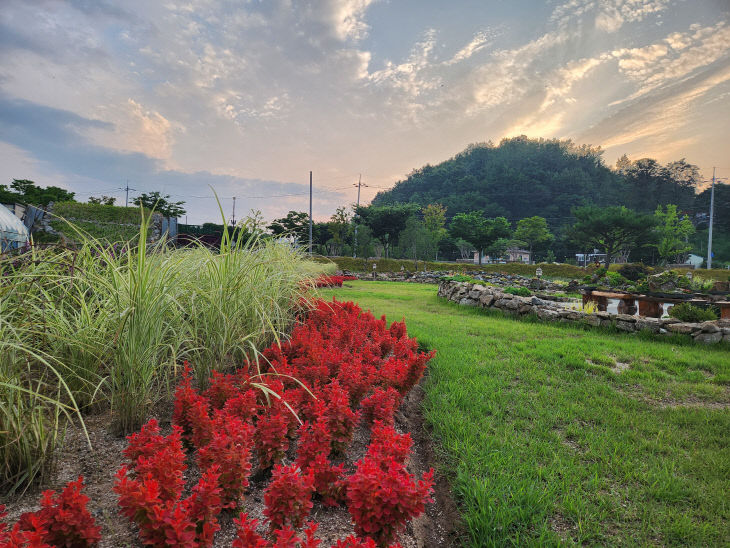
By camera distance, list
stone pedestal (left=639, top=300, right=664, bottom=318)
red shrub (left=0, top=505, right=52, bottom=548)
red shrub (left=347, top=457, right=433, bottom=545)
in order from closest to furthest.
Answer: red shrub (left=0, top=505, right=52, bottom=548), red shrub (left=347, top=457, right=433, bottom=545), stone pedestal (left=639, top=300, right=664, bottom=318)

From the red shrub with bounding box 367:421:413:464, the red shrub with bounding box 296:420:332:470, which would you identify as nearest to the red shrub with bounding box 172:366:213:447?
the red shrub with bounding box 296:420:332:470

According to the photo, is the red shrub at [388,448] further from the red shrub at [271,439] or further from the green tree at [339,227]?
the green tree at [339,227]

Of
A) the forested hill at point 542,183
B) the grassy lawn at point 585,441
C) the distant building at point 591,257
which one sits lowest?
the grassy lawn at point 585,441

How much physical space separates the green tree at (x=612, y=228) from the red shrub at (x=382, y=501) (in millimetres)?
35877

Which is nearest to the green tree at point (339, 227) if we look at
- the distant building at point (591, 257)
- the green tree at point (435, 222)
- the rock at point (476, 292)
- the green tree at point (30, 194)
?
the green tree at point (435, 222)

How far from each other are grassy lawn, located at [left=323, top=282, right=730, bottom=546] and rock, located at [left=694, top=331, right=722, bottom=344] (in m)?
0.18

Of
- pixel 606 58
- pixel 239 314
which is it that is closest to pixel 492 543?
pixel 239 314

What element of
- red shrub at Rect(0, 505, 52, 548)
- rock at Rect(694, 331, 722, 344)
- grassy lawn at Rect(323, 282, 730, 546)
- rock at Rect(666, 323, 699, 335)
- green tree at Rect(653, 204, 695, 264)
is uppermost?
green tree at Rect(653, 204, 695, 264)

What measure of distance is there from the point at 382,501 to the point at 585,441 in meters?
1.63

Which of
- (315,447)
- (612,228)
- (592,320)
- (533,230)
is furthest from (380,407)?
(533,230)

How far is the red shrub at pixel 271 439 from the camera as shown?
135 cm

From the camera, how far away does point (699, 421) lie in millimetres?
2227

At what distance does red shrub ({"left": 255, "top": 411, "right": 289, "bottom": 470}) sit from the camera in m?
1.35

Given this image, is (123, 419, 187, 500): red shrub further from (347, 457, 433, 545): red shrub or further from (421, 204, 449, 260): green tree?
(421, 204, 449, 260): green tree
